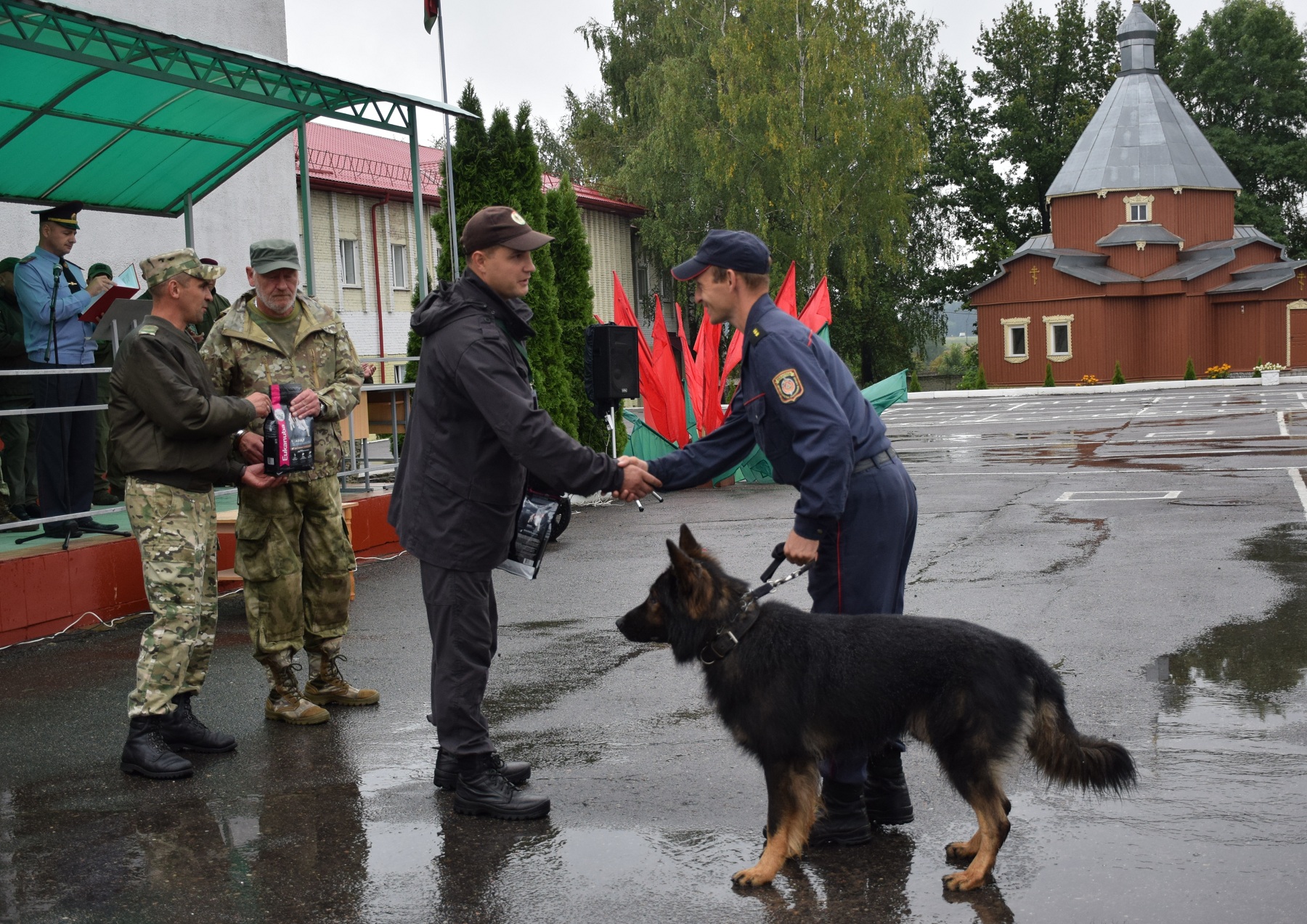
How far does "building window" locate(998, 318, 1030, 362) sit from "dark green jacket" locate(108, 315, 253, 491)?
49.9 metres

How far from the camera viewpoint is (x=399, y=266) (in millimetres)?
38531

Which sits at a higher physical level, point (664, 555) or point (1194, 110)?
point (1194, 110)

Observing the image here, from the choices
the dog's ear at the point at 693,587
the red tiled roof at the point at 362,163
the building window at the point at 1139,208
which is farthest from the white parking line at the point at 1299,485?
the building window at the point at 1139,208

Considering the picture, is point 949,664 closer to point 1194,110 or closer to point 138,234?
point 138,234

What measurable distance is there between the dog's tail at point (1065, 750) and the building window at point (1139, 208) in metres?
52.3

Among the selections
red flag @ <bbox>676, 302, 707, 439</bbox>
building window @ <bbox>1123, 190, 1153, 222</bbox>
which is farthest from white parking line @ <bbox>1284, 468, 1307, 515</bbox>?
building window @ <bbox>1123, 190, 1153, 222</bbox>

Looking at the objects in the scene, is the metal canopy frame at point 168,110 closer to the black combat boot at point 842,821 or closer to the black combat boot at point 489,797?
the black combat boot at point 489,797

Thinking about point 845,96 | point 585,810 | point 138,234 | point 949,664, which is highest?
point 845,96

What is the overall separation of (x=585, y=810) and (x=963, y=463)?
609 inches

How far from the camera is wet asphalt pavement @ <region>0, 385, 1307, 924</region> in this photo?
381cm

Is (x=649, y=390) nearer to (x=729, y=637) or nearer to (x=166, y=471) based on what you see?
(x=166, y=471)

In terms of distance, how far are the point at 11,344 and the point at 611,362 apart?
6632 millimetres

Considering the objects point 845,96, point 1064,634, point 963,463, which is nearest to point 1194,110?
point 845,96

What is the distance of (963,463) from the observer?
1923 centimetres
